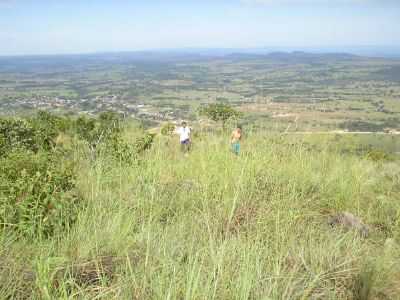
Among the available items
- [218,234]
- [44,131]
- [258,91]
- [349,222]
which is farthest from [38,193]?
[258,91]

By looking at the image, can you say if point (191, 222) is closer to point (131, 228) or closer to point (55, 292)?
point (131, 228)

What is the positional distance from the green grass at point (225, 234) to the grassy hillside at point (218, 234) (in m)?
0.01

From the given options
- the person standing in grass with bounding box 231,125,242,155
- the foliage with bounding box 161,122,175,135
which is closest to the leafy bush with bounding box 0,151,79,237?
the person standing in grass with bounding box 231,125,242,155

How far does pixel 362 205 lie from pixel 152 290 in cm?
349

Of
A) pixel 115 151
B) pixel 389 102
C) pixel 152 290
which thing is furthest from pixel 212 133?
pixel 389 102

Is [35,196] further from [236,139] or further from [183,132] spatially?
[183,132]

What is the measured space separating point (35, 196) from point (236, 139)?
270 cm

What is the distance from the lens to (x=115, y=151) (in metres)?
5.62

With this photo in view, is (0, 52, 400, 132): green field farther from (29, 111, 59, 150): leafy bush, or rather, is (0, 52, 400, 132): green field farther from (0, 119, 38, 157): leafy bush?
(0, 119, 38, 157): leafy bush

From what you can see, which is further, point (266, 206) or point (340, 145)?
point (340, 145)

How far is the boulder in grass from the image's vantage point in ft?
13.5

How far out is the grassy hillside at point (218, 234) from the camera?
2.31 m

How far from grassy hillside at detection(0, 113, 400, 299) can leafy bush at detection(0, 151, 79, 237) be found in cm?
8

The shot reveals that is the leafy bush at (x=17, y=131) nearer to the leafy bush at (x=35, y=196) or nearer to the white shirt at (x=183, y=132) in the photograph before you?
the white shirt at (x=183, y=132)
